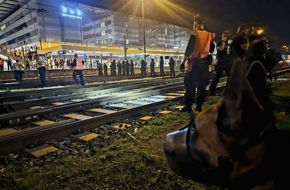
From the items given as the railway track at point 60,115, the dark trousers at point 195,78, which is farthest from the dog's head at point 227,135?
the dark trousers at point 195,78

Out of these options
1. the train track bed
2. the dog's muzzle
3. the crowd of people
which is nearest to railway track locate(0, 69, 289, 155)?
the train track bed

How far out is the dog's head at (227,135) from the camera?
867 millimetres

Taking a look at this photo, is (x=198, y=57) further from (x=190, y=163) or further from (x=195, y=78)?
(x=190, y=163)

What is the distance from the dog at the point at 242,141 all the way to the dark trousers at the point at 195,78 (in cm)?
473

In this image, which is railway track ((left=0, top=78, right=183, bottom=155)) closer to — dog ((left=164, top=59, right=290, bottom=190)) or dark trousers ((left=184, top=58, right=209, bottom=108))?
dark trousers ((left=184, top=58, right=209, bottom=108))

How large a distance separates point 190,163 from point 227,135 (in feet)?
0.75

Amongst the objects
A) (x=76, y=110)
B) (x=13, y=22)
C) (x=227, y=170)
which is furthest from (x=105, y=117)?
(x=13, y=22)

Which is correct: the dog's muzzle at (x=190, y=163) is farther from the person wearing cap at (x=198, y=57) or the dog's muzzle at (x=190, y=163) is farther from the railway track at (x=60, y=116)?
the person wearing cap at (x=198, y=57)

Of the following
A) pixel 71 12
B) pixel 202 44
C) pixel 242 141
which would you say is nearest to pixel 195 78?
pixel 202 44

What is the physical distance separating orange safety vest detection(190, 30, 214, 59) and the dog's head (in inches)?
184

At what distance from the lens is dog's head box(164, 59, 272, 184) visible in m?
0.87

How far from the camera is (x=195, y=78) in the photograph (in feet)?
19.0

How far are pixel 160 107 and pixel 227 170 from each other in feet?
19.4

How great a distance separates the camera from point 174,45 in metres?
107
